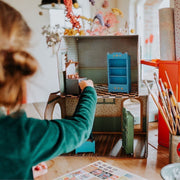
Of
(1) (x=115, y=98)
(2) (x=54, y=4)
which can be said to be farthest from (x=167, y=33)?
(2) (x=54, y=4)

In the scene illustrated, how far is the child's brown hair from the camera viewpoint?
0.47m

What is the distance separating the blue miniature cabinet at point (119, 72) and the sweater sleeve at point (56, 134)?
0.62 metres

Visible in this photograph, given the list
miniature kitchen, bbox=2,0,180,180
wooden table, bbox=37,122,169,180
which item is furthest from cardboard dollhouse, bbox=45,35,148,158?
wooden table, bbox=37,122,169,180

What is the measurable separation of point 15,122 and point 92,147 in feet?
2.69

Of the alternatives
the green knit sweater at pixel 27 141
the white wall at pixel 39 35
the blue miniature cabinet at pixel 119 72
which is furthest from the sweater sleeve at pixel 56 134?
the white wall at pixel 39 35

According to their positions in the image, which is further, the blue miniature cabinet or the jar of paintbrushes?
the blue miniature cabinet

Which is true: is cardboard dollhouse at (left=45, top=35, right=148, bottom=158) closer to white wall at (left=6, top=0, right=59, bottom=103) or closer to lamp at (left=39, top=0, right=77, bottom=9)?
lamp at (left=39, top=0, right=77, bottom=9)

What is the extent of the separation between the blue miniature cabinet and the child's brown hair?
0.77 meters

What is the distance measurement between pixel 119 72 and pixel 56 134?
0.79 m

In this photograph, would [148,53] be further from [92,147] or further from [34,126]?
[34,126]

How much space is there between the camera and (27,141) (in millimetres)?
482

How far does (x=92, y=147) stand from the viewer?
49.5 inches

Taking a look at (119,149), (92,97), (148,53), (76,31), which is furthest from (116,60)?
(148,53)

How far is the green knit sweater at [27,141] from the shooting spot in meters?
0.47
